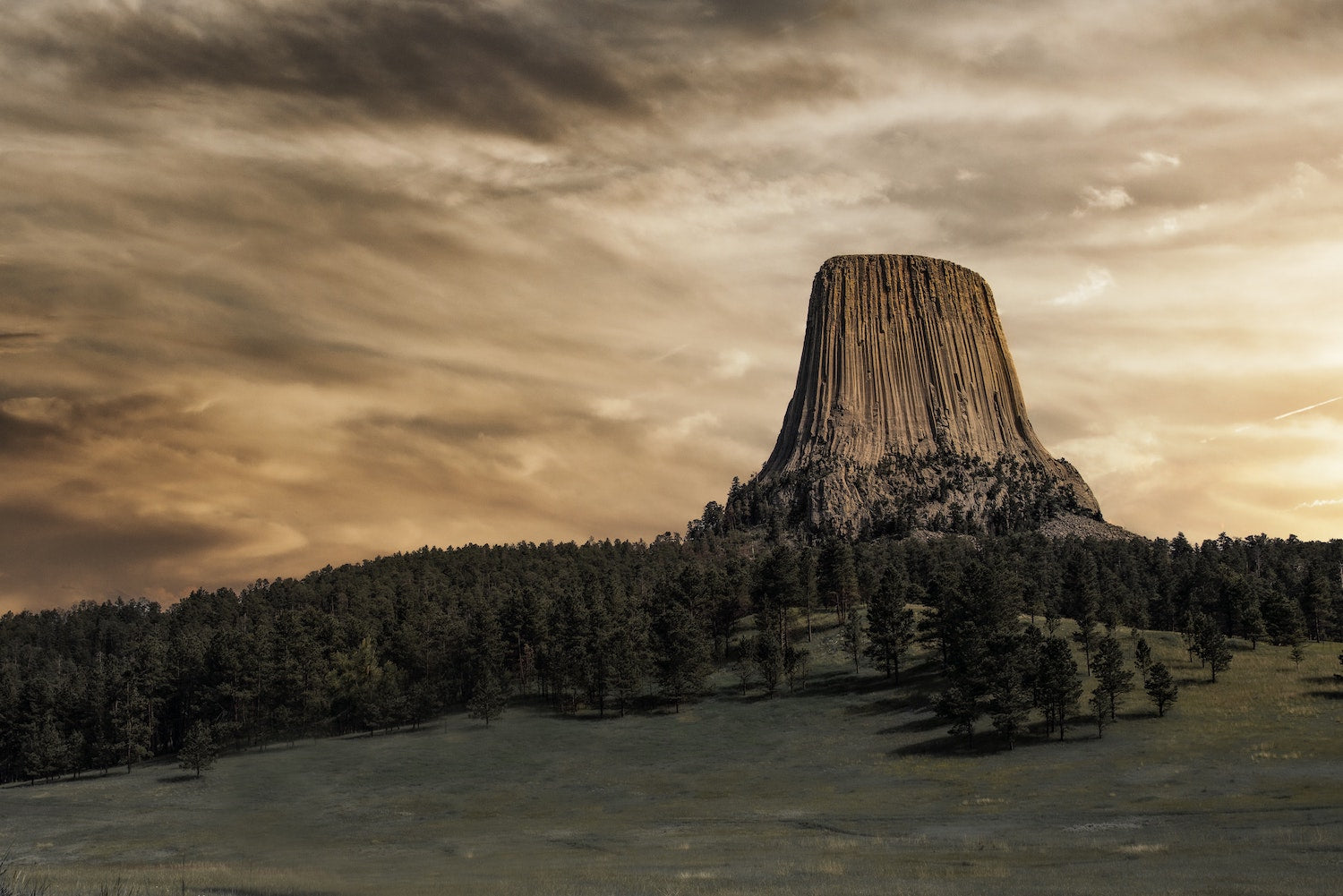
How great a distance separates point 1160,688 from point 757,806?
148 ft

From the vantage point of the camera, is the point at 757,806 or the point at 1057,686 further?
the point at 1057,686

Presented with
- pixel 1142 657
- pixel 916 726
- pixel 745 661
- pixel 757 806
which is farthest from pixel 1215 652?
pixel 757 806

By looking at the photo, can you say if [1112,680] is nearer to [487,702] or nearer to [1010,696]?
[1010,696]

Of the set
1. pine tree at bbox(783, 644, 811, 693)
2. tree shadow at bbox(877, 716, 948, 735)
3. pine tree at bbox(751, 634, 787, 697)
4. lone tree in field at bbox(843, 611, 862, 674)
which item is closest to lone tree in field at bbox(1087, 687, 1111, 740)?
tree shadow at bbox(877, 716, 948, 735)

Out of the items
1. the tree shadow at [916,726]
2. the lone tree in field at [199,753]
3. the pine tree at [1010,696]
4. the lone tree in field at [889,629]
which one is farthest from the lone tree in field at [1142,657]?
the lone tree in field at [199,753]

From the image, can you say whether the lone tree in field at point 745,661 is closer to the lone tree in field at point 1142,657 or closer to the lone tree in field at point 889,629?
the lone tree in field at point 889,629

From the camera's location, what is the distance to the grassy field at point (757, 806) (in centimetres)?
4678

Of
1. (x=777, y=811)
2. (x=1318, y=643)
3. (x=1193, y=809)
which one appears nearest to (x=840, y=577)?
(x=1318, y=643)

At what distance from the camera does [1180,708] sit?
99938 mm

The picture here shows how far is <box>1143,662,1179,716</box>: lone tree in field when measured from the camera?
9831 centimetres

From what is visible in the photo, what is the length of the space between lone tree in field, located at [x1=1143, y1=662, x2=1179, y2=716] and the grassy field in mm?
1771

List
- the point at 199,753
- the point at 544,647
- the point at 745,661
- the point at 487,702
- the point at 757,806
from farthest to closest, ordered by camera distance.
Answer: the point at 544,647 → the point at 745,661 → the point at 487,702 → the point at 199,753 → the point at 757,806

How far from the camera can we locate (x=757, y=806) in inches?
3098

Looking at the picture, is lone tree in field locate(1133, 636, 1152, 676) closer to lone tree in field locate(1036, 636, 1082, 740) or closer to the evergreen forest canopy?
the evergreen forest canopy
